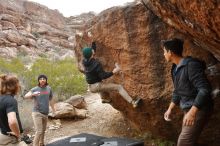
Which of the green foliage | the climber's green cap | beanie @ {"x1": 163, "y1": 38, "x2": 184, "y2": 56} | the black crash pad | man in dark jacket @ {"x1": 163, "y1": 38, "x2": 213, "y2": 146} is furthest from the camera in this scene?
the green foliage

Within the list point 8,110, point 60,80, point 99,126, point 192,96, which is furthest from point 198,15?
point 60,80

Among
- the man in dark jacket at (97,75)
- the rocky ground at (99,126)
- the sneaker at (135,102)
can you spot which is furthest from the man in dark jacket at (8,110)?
the rocky ground at (99,126)

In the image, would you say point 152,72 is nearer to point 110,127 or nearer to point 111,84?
point 111,84

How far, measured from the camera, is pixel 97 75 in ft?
22.9

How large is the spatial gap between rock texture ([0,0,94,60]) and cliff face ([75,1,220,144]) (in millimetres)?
16977

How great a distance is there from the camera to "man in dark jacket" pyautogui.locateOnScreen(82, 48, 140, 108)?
22.2 ft

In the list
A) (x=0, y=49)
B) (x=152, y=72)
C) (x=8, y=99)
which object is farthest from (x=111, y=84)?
(x=0, y=49)

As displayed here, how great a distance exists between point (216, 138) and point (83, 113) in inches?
188

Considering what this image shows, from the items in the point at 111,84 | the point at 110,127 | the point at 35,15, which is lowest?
the point at 110,127

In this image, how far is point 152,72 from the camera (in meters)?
6.48

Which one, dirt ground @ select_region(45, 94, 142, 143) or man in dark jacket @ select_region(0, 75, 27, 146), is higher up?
man in dark jacket @ select_region(0, 75, 27, 146)

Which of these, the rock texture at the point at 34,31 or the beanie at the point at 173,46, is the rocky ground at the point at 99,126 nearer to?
the beanie at the point at 173,46

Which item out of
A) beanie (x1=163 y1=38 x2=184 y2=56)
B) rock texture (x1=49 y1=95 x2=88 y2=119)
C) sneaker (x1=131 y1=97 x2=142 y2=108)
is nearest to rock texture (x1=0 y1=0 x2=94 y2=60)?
rock texture (x1=49 y1=95 x2=88 y2=119)

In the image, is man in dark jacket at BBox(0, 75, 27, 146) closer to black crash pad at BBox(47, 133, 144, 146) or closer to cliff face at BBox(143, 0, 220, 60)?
black crash pad at BBox(47, 133, 144, 146)
